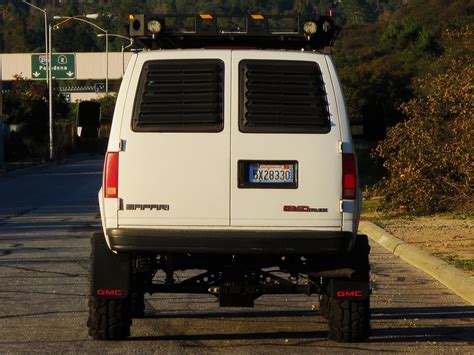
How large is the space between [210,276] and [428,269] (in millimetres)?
5498

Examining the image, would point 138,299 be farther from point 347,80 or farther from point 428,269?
point 347,80

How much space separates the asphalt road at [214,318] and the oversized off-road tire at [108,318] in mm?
89

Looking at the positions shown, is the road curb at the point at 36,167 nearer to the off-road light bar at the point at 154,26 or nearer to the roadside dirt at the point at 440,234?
the roadside dirt at the point at 440,234

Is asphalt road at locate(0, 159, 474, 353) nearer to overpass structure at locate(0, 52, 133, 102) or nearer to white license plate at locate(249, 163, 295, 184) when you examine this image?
white license plate at locate(249, 163, 295, 184)

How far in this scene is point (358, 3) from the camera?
14938cm

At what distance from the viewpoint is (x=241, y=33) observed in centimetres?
910

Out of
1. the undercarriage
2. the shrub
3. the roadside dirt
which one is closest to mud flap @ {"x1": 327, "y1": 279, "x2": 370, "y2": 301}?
the undercarriage

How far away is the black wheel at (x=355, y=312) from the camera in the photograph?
28.9 ft

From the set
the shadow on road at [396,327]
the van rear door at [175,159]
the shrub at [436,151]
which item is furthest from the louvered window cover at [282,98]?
the shrub at [436,151]

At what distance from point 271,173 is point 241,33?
1.32 m

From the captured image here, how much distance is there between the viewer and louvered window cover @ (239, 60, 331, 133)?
334 inches

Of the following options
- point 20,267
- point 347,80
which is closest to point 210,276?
point 20,267

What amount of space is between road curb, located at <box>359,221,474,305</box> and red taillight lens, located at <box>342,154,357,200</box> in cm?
361

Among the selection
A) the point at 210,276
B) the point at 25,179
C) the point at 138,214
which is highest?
the point at 138,214
